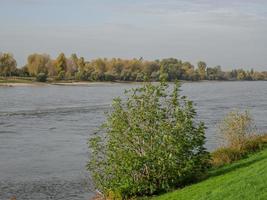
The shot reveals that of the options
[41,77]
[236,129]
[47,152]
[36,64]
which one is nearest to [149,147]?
[236,129]

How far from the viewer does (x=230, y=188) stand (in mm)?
12188

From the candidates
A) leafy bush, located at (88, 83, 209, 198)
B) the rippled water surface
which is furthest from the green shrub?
leafy bush, located at (88, 83, 209, 198)

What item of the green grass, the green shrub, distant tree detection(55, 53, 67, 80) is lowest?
the green grass

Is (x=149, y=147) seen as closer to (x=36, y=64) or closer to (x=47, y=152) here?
(x=47, y=152)

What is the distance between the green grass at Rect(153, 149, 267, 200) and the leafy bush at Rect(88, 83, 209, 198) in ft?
2.23

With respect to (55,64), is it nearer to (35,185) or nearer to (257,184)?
(35,185)

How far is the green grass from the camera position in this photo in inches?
442

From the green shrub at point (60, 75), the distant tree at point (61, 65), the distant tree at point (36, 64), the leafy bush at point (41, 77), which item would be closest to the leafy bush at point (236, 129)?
the leafy bush at point (41, 77)

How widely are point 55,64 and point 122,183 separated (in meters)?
135

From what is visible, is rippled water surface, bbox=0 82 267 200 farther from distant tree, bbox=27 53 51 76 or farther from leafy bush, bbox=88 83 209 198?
distant tree, bbox=27 53 51 76

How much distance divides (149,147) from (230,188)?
3820mm

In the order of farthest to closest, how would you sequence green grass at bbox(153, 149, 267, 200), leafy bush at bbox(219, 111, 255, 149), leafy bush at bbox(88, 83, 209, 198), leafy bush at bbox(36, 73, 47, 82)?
leafy bush at bbox(36, 73, 47, 82) < leafy bush at bbox(219, 111, 255, 149) < leafy bush at bbox(88, 83, 209, 198) < green grass at bbox(153, 149, 267, 200)

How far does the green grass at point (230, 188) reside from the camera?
11.2 m

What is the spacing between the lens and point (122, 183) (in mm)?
15297
